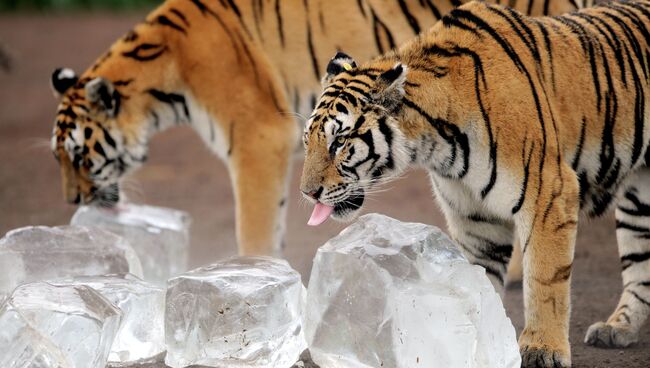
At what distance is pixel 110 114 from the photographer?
5.70 metres

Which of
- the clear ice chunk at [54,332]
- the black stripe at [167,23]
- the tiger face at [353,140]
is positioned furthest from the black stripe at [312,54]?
the clear ice chunk at [54,332]

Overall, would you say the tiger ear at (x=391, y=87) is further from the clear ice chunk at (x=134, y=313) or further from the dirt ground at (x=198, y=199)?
the clear ice chunk at (x=134, y=313)

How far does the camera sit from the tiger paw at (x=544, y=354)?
3896 millimetres

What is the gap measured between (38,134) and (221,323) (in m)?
6.94

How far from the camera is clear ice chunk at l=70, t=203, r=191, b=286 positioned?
5.25 metres

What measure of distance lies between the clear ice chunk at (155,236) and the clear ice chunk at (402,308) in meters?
1.57

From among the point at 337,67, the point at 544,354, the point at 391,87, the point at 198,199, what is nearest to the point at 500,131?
the point at 391,87

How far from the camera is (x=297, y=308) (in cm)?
398

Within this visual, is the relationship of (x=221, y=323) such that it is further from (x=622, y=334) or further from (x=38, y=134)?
(x=38, y=134)

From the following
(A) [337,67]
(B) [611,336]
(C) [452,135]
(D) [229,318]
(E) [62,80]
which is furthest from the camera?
(E) [62,80]

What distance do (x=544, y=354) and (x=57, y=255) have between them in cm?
200

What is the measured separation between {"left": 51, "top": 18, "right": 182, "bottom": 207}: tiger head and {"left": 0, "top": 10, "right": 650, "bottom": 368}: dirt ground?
511 mm

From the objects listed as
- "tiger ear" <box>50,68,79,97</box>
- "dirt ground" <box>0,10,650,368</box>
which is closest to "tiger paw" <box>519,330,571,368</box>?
"dirt ground" <box>0,10,650,368</box>

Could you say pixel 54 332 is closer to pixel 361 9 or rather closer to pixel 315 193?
pixel 315 193
